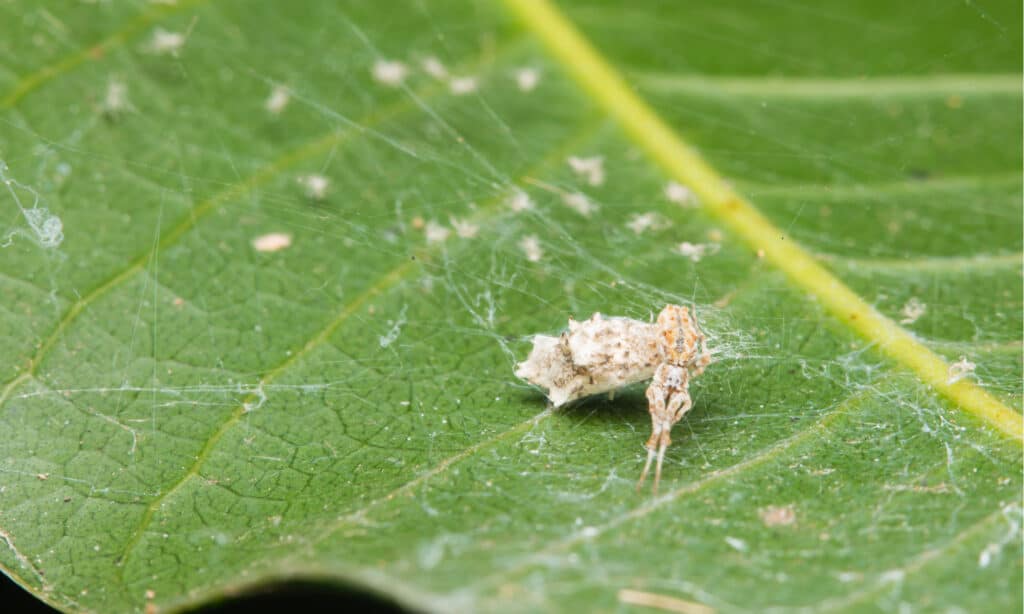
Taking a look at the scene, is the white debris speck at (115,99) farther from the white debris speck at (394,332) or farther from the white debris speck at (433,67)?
the white debris speck at (394,332)

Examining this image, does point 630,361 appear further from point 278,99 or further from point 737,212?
point 278,99

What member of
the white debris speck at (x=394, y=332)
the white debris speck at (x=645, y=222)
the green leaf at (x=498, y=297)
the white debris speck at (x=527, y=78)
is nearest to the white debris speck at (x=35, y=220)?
the green leaf at (x=498, y=297)

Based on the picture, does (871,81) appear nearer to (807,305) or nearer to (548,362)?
(807,305)

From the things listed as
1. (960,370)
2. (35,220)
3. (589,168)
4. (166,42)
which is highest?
(960,370)

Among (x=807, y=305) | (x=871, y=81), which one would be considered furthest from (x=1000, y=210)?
(x=807, y=305)

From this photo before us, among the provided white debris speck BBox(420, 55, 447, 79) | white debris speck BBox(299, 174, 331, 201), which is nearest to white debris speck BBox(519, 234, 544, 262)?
white debris speck BBox(299, 174, 331, 201)

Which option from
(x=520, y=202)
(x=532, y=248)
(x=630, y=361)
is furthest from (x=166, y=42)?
(x=630, y=361)
